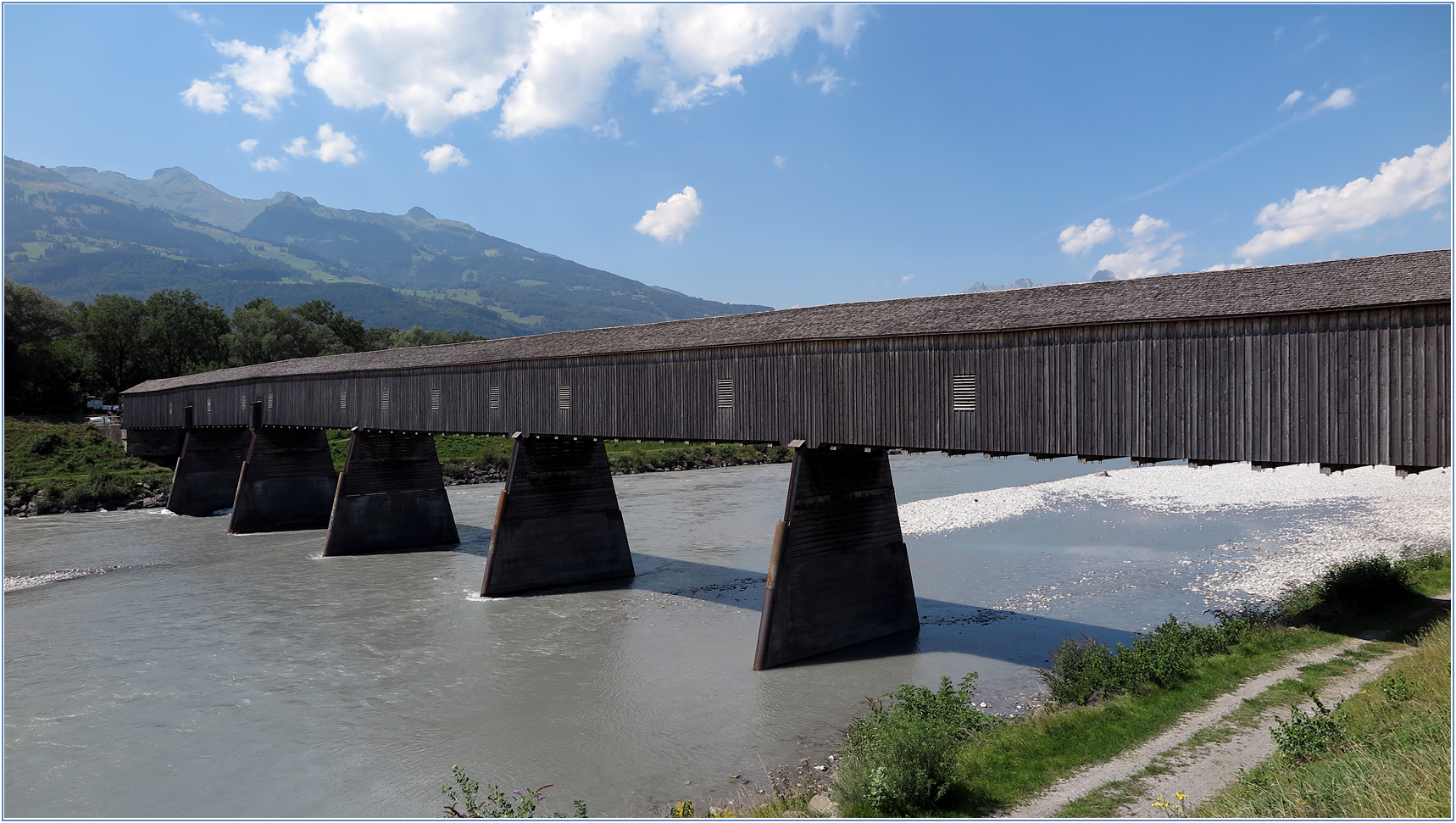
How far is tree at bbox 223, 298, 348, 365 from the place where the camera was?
66.2 meters

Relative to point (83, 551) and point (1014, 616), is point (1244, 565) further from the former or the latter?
point (83, 551)

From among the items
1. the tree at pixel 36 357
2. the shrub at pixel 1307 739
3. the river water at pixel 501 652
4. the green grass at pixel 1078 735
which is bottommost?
the river water at pixel 501 652

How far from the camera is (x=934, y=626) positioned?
1705cm

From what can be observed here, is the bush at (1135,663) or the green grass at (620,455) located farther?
the green grass at (620,455)

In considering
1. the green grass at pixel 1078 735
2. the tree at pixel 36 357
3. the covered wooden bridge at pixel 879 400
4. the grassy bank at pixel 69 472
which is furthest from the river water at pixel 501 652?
the tree at pixel 36 357

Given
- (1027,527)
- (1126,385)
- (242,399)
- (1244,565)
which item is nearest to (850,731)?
(1126,385)

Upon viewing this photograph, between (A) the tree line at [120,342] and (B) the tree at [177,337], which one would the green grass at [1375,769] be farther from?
(B) the tree at [177,337]

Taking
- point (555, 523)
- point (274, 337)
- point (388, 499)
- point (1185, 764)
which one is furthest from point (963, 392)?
point (274, 337)

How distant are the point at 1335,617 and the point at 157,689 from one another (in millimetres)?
21462

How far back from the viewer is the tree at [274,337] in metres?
66.2

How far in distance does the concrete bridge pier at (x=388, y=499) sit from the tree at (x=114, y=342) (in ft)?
158

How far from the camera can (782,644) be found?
1472cm

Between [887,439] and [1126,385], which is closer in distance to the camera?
[1126,385]

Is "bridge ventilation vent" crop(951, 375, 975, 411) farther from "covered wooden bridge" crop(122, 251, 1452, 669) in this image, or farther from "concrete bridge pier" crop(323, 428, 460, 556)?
"concrete bridge pier" crop(323, 428, 460, 556)
